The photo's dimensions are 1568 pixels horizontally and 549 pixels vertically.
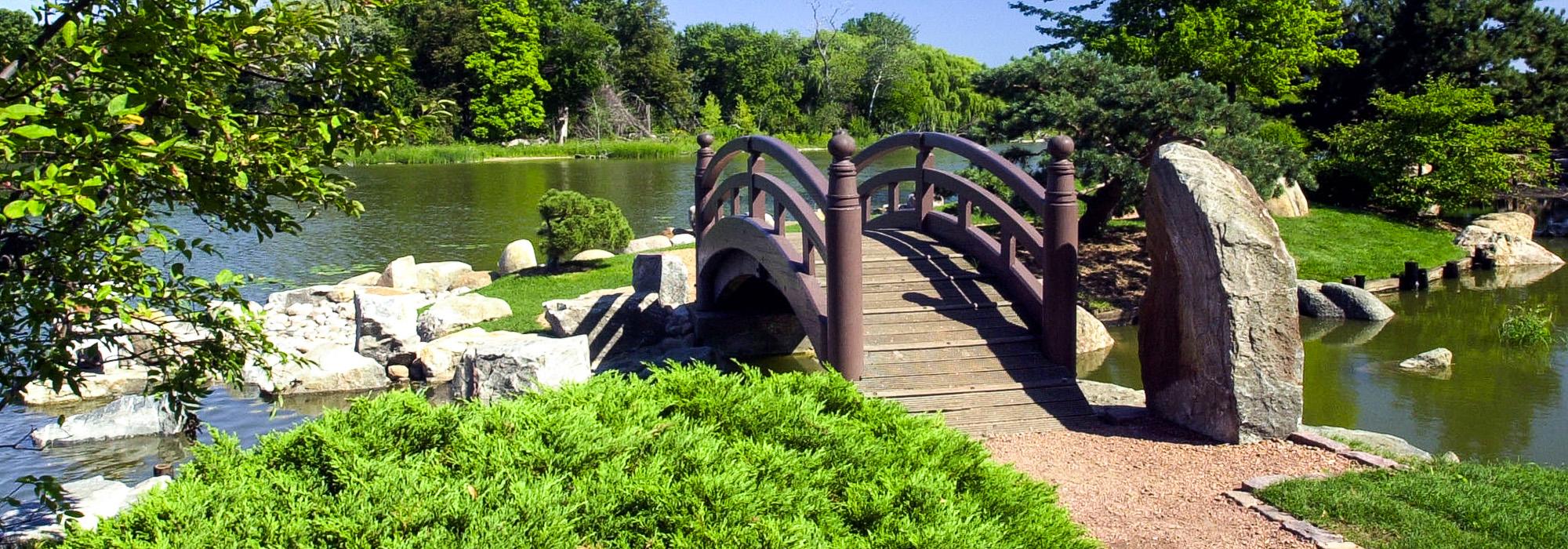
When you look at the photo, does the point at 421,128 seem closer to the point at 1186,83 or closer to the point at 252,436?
the point at 252,436

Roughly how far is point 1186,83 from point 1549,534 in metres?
11.1

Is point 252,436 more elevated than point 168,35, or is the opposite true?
point 168,35

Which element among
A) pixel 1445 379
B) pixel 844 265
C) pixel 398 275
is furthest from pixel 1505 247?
pixel 398 275

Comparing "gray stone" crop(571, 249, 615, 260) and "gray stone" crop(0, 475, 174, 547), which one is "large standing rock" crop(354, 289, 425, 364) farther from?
"gray stone" crop(0, 475, 174, 547)

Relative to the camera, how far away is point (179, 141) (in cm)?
377

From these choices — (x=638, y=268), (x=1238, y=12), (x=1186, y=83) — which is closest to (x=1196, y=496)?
(x=638, y=268)

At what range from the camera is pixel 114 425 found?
9.97 m

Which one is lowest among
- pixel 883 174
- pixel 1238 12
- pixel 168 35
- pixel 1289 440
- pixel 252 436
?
pixel 252 436

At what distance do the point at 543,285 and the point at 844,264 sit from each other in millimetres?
8560

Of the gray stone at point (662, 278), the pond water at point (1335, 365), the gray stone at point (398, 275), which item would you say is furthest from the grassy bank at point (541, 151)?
the gray stone at point (662, 278)

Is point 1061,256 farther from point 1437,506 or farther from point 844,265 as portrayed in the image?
point 1437,506

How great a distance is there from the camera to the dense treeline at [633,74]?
171 ft

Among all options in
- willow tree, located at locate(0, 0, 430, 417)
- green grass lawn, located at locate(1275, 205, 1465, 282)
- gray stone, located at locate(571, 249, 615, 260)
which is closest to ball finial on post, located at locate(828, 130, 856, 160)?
willow tree, located at locate(0, 0, 430, 417)

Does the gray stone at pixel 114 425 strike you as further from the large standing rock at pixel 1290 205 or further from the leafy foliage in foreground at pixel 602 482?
the large standing rock at pixel 1290 205
